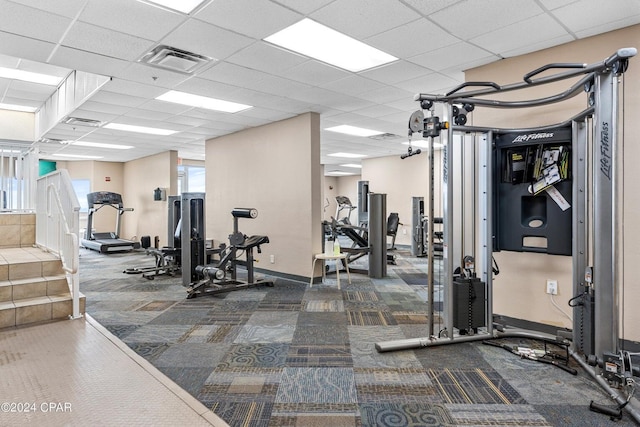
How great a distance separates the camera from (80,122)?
646 cm

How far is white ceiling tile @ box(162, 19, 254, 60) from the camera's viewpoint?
10.5ft

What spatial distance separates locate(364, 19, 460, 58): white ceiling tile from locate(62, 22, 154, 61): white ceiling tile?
2.17 meters

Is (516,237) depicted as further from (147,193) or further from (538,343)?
(147,193)

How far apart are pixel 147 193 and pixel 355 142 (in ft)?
20.4

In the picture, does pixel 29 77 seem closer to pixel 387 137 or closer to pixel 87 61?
pixel 87 61

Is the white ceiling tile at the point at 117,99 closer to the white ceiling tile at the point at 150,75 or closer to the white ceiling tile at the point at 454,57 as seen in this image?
the white ceiling tile at the point at 150,75

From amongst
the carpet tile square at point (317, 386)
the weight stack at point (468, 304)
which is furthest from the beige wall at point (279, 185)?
the carpet tile square at point (317, 386)

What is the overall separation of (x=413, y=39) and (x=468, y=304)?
8.04 ft

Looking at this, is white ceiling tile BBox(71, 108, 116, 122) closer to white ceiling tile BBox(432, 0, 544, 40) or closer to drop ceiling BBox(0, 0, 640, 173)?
drop ceiling BBox(0, 0, 640, 173)

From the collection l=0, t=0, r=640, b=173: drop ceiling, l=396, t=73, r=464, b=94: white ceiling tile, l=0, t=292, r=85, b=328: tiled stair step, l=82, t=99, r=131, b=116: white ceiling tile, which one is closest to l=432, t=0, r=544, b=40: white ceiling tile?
l=0, t=0, r=640, b=173: drop ceiling

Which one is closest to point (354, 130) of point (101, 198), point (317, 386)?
point (317, 386)

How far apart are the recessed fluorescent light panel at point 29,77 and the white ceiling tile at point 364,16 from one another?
14.4ft

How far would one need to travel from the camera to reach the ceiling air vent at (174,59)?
145 inches

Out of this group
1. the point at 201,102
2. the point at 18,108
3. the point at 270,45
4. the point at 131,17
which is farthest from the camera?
the point at 18,108
